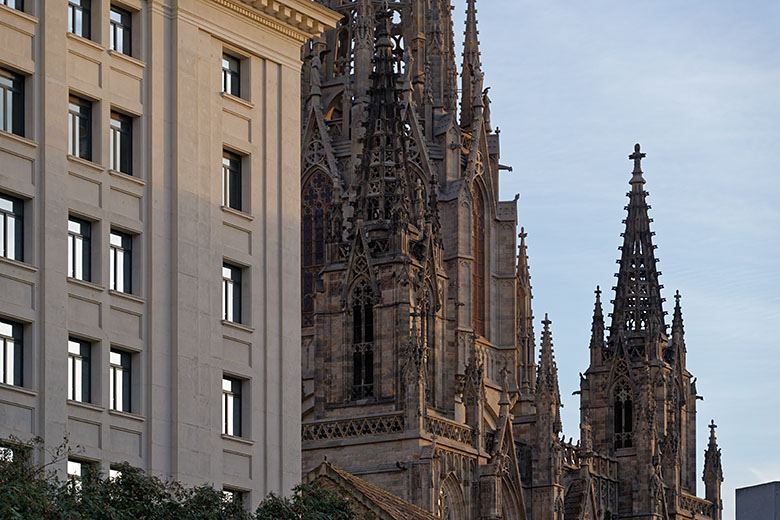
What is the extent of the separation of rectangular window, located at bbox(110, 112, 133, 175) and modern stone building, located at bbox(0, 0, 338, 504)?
0.14 ft

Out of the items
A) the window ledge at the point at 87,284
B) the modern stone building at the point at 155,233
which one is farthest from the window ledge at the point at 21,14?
A: the window ledge at the point at 87,284

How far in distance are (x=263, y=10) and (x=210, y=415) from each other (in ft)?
31.8

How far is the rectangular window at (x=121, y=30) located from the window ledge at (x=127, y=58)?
24cm

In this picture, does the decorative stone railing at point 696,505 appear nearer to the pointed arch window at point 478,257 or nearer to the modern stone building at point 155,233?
the pointed arch window at point 478,257

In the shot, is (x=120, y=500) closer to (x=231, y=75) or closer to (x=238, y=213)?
(x=238, y=213)

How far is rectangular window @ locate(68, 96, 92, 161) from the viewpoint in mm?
47625

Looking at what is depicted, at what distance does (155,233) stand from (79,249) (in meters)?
2.26

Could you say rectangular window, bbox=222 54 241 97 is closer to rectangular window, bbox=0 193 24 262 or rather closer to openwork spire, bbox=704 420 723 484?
rectangular window, bbox=0 193 24 262

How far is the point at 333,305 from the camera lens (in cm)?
8100

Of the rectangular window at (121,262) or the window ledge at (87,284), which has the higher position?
the rectangular window at (121,262)

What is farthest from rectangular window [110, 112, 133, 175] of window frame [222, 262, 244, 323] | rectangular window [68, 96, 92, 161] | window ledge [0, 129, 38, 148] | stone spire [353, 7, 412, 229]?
stone spire [353, 7, 412, 229]

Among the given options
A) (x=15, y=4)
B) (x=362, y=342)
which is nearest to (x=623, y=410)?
(x=362, y=342)

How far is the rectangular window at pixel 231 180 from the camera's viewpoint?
52.1m

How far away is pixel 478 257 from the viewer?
11656cm
